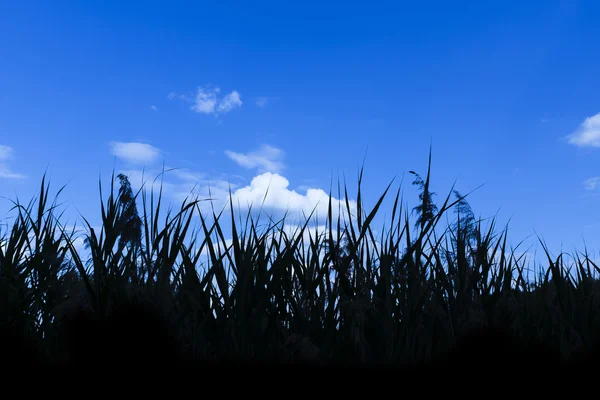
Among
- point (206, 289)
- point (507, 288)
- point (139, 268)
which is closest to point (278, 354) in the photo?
point (206, 289)

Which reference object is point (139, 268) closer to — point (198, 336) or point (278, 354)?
point (198, 336)

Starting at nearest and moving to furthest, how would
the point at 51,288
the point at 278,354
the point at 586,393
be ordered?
the point at 586,393 < the point at 278,354 < the point at 51,288

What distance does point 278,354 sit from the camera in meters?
2.34

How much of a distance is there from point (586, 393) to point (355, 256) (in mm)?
1239

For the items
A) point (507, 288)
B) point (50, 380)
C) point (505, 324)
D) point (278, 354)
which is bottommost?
point (50, 380)

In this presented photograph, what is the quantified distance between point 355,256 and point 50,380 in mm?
1537

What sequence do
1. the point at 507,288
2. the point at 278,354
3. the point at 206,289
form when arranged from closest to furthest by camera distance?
1. the point at 278,354
2. the point at 206,289
3. the point at 507,288

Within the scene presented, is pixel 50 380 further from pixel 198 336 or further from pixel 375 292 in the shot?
pixel 375 292

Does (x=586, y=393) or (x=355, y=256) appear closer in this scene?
(x=586, y=393)

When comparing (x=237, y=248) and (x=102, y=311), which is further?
(x=237, y=248)

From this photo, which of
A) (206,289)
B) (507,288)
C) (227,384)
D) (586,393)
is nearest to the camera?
(227,384)

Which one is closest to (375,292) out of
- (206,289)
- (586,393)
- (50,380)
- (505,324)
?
(505,324)

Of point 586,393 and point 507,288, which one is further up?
point 507,288

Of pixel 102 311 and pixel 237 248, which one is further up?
pixel 237 248
